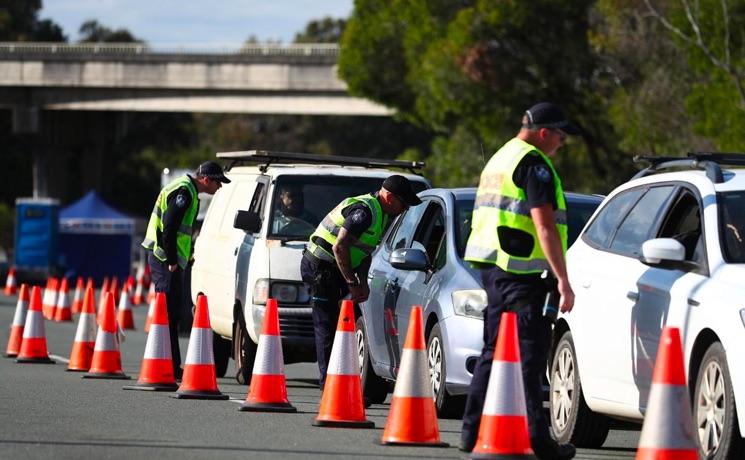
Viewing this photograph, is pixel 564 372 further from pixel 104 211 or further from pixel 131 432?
pixel 104 211

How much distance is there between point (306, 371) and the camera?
749 inches

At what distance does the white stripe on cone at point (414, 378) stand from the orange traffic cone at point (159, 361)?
3.98 metres

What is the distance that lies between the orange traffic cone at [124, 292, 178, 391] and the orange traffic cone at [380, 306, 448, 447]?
3.95 m

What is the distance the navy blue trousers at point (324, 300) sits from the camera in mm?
13289

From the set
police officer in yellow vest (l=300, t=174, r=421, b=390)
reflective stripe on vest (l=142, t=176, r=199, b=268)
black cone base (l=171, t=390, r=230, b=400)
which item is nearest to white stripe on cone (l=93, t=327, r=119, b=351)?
reflective stripe on vest (l=142, t=176, r=199, b=268)

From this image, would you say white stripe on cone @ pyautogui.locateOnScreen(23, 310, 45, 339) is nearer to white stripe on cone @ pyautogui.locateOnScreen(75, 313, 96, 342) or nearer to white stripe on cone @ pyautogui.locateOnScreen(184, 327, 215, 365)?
white stripe on cone @ pyautogui.locateOnScreen(75, 313, 96, 342)

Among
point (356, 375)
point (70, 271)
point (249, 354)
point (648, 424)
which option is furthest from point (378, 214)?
point (70, 271)

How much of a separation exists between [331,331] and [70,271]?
128ft

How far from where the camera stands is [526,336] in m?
9.40

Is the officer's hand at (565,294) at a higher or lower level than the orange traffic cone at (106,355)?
higher

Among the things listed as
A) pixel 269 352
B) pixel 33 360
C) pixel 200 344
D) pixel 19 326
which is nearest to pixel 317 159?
pixel 33 360

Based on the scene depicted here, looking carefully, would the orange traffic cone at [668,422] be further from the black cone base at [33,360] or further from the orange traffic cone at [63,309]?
the orange traffic cone at [63,309]

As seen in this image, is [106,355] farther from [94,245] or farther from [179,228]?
[94,245]

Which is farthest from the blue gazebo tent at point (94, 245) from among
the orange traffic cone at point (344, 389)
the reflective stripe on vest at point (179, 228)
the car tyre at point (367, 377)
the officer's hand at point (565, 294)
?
the officer's hand at point (565, 294)
